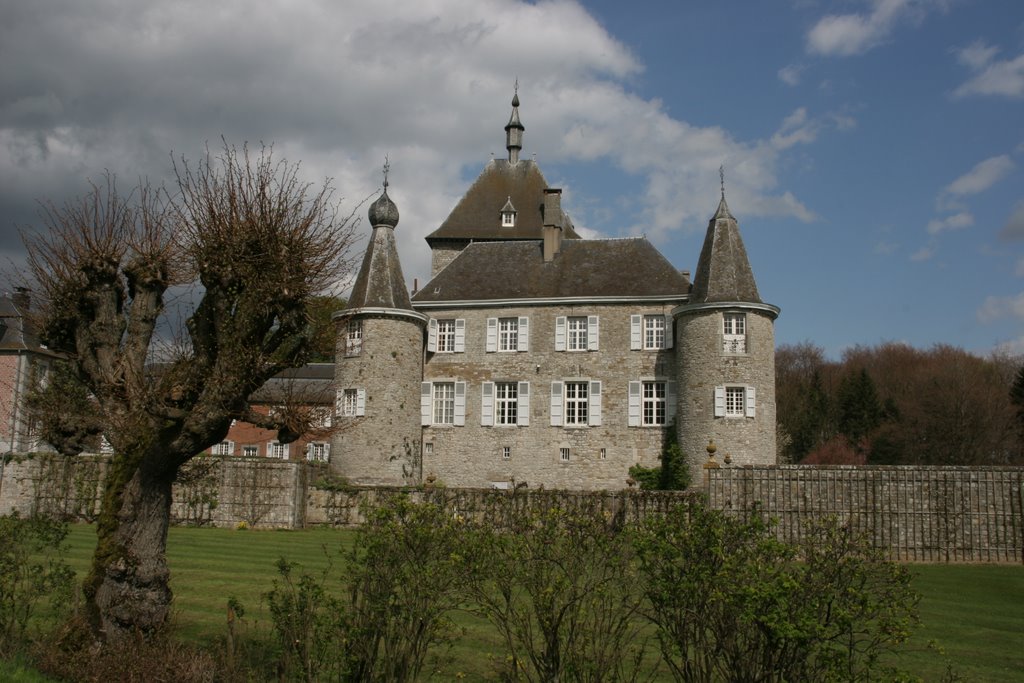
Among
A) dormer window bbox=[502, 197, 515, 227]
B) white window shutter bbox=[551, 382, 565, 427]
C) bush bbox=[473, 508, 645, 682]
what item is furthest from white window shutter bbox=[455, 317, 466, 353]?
bush bbox=[473, 508, 645, 682]

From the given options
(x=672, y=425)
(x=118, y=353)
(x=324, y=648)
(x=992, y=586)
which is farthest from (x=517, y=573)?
(x=672, y=425)

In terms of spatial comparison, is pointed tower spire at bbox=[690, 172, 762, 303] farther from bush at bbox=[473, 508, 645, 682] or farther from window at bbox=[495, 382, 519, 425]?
bush at bbox=[473, 508, 645, 682]

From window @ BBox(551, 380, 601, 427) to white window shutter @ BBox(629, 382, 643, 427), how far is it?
43.6 inches

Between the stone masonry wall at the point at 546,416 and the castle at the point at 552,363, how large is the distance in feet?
0.16

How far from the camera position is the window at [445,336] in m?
31.8

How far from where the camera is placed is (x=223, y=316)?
8328mm

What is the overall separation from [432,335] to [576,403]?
19.3 ft

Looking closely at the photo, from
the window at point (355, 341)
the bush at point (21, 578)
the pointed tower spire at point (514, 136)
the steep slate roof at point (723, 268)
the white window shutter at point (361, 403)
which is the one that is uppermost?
the pointed tower spire at point (514, 136)

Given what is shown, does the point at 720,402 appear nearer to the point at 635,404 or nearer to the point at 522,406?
the point at 635,404

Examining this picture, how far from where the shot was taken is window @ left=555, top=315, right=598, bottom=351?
101 feet

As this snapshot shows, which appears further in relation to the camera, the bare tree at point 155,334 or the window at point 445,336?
the window at point 445,336

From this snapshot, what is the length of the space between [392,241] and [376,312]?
2831 mm

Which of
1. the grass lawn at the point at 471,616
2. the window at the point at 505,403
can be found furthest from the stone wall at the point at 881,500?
the window at the point at 505,403

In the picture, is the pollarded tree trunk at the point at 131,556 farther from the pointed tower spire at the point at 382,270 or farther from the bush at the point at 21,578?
the pointed tower spire at the point at 382,270
